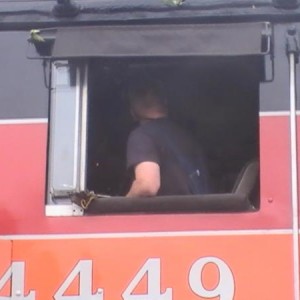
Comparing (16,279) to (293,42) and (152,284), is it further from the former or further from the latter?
(293,42)

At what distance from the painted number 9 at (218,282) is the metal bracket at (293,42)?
83 cm

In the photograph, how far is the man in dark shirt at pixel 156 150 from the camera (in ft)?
13.5

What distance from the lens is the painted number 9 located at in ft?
12.7

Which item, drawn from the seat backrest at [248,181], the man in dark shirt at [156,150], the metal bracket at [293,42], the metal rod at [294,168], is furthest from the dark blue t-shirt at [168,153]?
the metal bracket at [293,42]

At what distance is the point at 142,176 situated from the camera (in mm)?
4082

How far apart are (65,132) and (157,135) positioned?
38 cm

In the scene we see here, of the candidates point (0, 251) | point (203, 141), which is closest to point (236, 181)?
point (203, 141)

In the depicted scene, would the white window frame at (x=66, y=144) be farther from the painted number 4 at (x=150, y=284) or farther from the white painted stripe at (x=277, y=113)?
the white painted stripe at (x=277, y=113)

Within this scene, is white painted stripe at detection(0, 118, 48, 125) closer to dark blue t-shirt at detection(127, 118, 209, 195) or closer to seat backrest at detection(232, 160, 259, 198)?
dark blue t-shirt at detection(127, 118, 209, 195)

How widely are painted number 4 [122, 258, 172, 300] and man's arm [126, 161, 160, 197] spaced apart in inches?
11.4

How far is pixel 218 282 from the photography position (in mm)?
3887

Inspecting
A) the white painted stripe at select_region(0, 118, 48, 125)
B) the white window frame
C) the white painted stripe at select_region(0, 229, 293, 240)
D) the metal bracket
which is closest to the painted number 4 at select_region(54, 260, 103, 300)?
the white painted stripe at select_region(0, 229, 293, 240)

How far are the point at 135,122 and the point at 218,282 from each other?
840 millimetres

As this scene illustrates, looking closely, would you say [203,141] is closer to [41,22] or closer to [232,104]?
[232,104]
